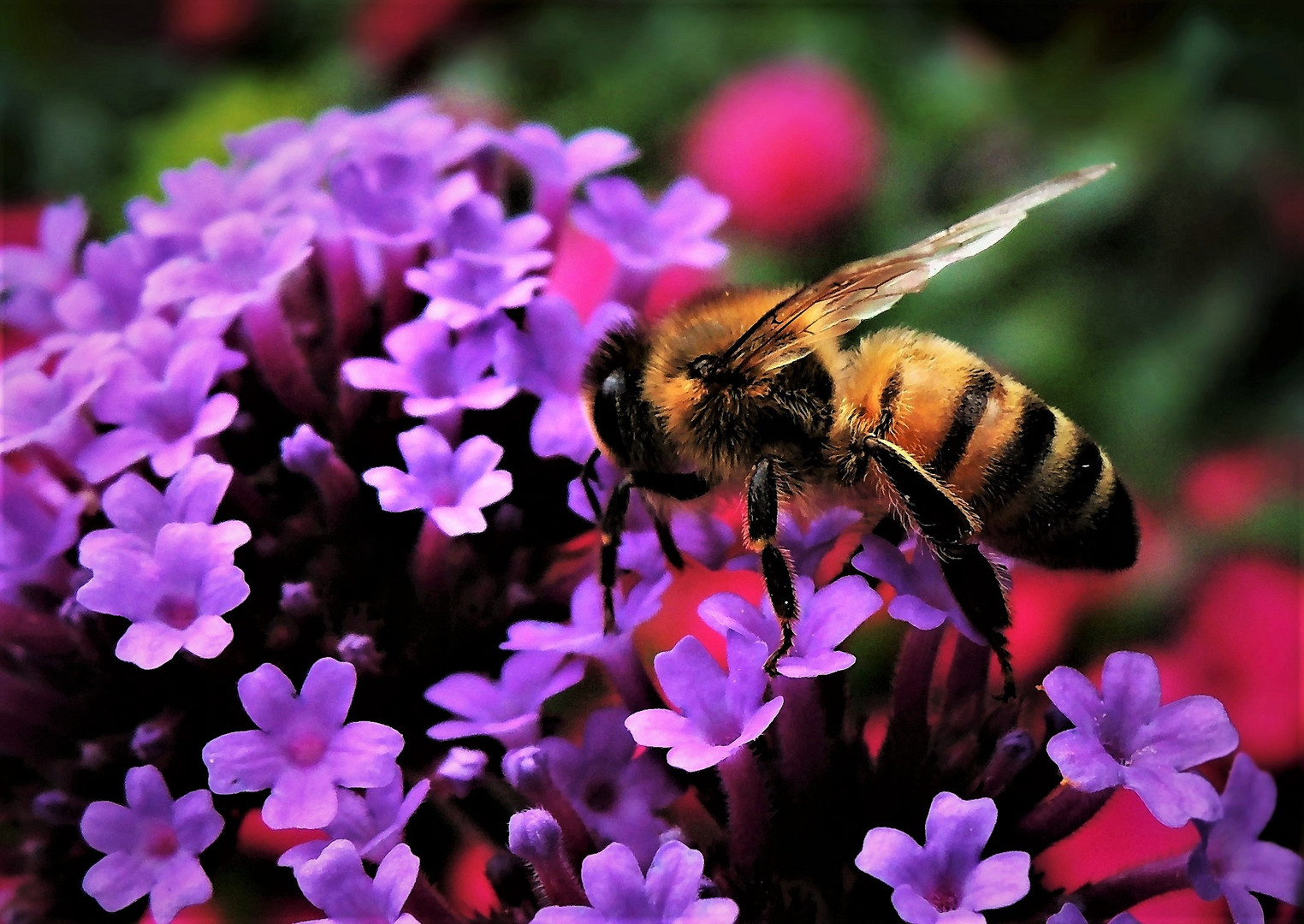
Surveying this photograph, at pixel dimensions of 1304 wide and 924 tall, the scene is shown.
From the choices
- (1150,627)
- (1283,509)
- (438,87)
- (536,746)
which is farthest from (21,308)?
(1283,509)

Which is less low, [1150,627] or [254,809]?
[254,809]

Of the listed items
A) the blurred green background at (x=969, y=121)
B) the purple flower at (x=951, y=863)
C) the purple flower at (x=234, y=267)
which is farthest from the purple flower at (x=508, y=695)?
the blurred green background at (x=969, y=121)

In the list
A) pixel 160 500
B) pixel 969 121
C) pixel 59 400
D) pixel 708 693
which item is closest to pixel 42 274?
pixel 59 400

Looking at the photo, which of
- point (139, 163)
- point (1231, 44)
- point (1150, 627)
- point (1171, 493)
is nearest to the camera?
point (1150, 627)

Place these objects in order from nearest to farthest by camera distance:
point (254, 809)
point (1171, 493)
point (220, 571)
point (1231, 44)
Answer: point (220, 571)
point (254, 809)
point (1171, 493)
point (1231, 44)

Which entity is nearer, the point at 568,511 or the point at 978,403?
the point at 978,403

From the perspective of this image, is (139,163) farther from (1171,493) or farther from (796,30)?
(1171,493)

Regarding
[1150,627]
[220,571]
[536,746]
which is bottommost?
[1150,627]
